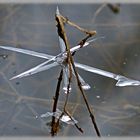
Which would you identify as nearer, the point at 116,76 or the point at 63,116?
the point at 63,116

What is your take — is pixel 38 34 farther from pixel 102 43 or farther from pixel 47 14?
pixel 102 43

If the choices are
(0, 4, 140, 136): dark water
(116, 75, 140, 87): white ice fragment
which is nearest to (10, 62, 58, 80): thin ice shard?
(0, 4, 140, 136): dark water

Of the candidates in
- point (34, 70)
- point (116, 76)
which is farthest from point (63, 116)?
point (116, 76)

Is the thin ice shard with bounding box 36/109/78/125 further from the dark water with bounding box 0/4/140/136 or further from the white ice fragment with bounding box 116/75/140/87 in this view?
the white ice fragment with bounding box 116/75/140/87

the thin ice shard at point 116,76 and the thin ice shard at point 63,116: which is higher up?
the thin ice shard at point 116,76

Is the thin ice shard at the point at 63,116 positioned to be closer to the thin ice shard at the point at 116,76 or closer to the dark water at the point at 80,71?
the dark water at the point at 80,71

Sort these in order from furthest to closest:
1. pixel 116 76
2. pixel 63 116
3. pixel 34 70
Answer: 1. pixel 116 76
2. pixel 34 70
3. pixel 63 116

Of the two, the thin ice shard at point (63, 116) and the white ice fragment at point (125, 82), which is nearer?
the thin ice shard at point (63, 116)

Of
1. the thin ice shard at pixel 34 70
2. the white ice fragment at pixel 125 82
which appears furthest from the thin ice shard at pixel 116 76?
the thin ice shard at pixel 34 70

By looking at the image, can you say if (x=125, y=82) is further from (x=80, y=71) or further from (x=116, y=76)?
(x=80, y=71)

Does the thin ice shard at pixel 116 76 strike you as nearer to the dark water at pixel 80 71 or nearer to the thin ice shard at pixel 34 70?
the dark water at pixel 80 71
